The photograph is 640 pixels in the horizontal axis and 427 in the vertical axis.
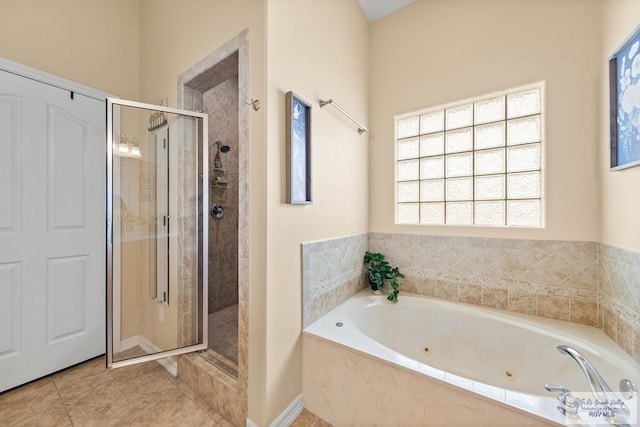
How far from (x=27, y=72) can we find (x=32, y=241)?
115cm

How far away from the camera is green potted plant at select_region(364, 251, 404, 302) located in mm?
2078

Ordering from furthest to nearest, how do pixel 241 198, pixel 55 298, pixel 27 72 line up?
pixel 55 298
pixel 27 72
pixel 241 198

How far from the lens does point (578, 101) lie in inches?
60.3

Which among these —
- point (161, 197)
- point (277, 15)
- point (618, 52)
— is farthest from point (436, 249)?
point (161, 197)

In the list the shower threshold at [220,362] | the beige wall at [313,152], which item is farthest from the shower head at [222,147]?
the shower threshold at [220,362]

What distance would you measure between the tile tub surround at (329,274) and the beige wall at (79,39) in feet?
7.34

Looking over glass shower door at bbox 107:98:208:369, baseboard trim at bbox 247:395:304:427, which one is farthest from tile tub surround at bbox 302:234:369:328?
glass shower door at bbox 107:98:208:369

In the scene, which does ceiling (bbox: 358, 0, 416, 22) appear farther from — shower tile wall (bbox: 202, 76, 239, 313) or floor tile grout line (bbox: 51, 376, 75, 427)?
floor tile grout line (bbox: 51, 376, 75, 427)

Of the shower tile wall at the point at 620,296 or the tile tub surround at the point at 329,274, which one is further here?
the tile tub surround at the point at 329,274

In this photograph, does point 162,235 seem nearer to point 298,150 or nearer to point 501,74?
point 298,150

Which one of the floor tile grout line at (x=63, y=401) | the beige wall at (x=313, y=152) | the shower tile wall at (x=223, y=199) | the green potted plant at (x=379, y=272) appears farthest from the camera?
the shower tile wall at (x=223, y=199)

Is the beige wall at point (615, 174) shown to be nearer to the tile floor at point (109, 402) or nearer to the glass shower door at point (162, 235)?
the tile floor at point (109, 402)

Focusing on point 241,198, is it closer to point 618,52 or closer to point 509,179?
point 509,179

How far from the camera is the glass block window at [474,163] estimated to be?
1731 mm
